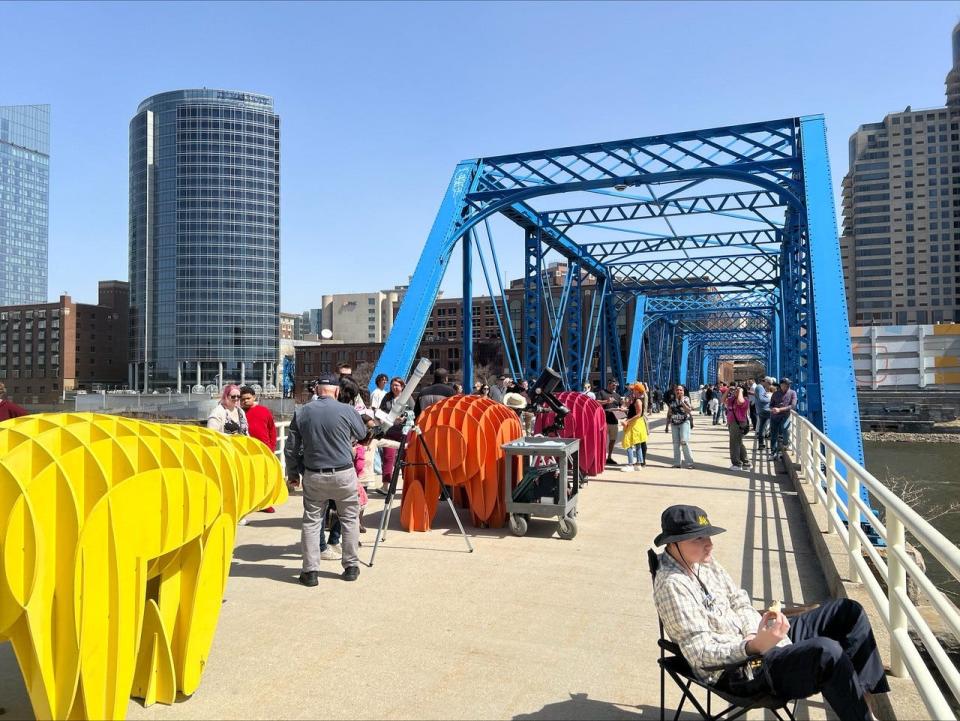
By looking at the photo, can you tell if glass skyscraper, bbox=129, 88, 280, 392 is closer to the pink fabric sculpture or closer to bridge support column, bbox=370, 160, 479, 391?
bridge support column, bbox=370, 160, 479, 391

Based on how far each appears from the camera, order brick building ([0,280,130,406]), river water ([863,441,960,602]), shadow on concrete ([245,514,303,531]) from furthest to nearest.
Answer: brick building ([0,280,130,406]), river water ([863,441,960,602]), shadow on concrete ([245,514,303,531])

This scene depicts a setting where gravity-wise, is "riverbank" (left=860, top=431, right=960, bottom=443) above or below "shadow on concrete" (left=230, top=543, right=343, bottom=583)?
below

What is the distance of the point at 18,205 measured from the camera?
192 m

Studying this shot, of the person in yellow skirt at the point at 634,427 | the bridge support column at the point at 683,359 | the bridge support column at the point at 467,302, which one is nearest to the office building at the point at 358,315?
the bridge support column at the point at 683,359

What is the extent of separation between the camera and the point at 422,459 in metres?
8.16

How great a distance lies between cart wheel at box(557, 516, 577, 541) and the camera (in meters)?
7.65

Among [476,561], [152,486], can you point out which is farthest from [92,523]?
[476,561]

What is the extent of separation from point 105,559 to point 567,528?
524cm

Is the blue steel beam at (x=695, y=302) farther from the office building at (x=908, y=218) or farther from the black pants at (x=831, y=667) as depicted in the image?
the office building at (x=908, y=218)

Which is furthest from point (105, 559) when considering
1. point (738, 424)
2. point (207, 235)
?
point (207, 235)

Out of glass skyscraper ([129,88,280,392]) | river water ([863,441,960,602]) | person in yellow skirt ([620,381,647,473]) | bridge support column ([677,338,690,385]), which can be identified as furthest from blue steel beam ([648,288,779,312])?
glass skyscraper ([129,88,280,392])

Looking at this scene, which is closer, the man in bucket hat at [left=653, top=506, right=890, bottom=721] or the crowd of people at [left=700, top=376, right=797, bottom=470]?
the man in bucket hat at [left=653, top=506, right=890, bottom=721]

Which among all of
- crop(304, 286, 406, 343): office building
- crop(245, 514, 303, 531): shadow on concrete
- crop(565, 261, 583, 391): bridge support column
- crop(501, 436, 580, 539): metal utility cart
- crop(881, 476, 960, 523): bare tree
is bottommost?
crop(881, 476, 960, 523): bare tree

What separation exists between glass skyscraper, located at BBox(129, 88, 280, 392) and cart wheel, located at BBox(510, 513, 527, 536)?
110304 millimetres
